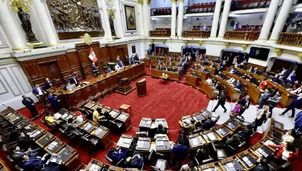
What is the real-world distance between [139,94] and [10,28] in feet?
26.9

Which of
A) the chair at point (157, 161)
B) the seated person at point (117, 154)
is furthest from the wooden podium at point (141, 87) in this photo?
the chair at point (157, 161)

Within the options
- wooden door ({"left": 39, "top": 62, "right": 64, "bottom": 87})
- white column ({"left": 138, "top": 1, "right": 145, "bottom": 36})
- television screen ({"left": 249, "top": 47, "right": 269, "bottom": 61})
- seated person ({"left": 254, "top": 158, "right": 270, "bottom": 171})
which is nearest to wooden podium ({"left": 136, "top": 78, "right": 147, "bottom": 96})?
wooden door ({"left": 39, "top": 62, "right": 64, "bottom": 87})

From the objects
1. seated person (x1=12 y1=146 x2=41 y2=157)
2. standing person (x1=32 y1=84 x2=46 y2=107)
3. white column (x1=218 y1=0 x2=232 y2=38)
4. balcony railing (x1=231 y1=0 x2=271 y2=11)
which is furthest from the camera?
white column (x1=218 y1=0 x2=232 y2=38)

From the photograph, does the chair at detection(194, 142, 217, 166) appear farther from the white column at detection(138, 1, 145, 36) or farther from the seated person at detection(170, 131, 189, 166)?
the white column at detection(138, 1, 145, 36)

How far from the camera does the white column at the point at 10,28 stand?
7.05 metres

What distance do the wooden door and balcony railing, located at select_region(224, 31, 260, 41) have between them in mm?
14717

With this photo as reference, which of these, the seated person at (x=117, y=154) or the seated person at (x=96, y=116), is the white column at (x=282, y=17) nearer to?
the seated person at (x=117, y=154)

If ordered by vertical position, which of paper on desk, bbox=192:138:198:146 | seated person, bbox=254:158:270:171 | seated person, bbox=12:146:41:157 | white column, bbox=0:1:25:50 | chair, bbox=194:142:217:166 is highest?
white column, bbox=0:1:25:50

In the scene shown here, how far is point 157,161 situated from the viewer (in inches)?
173

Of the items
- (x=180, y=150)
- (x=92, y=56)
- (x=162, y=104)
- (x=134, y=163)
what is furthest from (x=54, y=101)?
(x=180, y=150)

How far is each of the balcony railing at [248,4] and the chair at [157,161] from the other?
13.8 m

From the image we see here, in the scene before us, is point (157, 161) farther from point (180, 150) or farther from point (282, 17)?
point (282, 17)

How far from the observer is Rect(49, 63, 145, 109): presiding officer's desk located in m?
7.57

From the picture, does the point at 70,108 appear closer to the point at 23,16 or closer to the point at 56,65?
the point at 56,65
